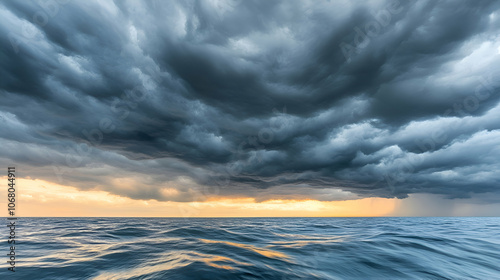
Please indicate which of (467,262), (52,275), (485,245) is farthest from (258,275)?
(485,245)

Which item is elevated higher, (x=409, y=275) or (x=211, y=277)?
(x=211, y=277)

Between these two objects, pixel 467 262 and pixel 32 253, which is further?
pixel 32 253

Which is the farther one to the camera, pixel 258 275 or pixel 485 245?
pixel 485 245

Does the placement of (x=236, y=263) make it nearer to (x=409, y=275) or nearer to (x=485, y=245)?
(x=409, y=275)

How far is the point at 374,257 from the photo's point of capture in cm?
1144

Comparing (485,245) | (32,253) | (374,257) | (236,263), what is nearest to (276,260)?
(236,263)

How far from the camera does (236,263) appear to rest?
9422mm

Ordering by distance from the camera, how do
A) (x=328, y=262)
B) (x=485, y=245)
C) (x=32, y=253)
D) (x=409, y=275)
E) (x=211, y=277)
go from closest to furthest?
(x=211, y=277)
(x=409, y=275)
(x=328, y=262)
(x=32, y=253)
(x=485, y=245)

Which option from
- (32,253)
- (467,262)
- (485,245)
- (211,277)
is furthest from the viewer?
(485,245)

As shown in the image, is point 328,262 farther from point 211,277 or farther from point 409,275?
point 211,277

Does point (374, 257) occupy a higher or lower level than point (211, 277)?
lower

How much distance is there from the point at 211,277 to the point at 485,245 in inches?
822

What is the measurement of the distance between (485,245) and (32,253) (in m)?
30.2

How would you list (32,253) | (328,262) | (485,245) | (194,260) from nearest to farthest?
1. (194,260)
2. (328,262)
3. (32,253)
4. (485,245)
